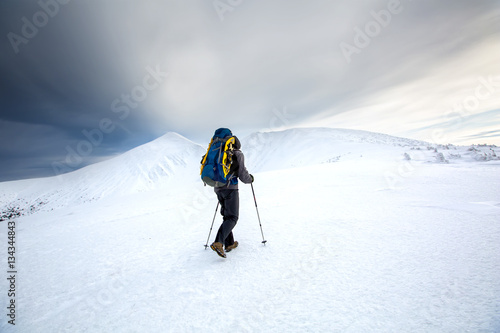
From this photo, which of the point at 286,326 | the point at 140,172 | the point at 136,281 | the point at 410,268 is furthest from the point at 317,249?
the point at 140,172

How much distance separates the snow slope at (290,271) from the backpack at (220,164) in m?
1.42

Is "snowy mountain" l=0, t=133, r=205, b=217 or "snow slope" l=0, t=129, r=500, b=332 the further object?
"snowy mountain" l=0, t=133, r=205, b=217

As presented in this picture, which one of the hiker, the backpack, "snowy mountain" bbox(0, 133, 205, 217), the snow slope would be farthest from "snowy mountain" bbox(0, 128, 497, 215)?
the backpack

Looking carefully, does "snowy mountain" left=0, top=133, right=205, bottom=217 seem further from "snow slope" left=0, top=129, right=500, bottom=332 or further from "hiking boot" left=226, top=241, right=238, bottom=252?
"hiking boot" left=226, top=241, right=238, bottom=252

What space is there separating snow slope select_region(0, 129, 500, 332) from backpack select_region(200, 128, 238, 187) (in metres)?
1.42

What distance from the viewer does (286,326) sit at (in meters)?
1.90

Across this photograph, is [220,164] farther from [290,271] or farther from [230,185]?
[290,271]

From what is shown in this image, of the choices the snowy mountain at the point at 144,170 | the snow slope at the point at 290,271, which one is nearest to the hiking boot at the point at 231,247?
the snow slope at the point at 290,271

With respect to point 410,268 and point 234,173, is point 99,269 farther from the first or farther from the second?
point 410,268

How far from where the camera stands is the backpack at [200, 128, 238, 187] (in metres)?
3.51

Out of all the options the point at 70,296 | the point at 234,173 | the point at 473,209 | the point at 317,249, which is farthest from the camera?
the point at 473,209

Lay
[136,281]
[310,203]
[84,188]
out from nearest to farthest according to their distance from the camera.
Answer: [136,281] < [310,203] < [84,188]

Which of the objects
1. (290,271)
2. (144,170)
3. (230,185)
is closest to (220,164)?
(230,185)

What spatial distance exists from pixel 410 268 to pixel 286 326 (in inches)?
73.7
